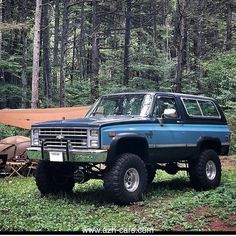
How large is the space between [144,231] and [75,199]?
2.80m

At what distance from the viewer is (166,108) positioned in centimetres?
938

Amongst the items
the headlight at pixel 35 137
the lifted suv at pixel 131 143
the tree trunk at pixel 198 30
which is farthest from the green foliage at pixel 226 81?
the headlight at pixel 35 137

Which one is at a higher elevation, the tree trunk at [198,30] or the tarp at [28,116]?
the tree trunk at [198,30]

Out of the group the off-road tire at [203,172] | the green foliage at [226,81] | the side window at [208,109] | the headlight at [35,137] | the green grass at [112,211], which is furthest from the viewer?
the green foliage at [226,81]

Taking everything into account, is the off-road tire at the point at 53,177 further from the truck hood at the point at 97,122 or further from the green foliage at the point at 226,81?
the green foliage at the point at 226,81

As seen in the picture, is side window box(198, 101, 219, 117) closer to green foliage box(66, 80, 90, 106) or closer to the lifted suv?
the lifted suv

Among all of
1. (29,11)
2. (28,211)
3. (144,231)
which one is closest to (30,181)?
(28,211)

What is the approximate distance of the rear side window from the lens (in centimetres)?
999

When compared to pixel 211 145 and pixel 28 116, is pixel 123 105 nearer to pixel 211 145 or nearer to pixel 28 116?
pixel 211 145

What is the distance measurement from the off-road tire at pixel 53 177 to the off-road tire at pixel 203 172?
269 centimetres

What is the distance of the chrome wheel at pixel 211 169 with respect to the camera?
10039 mm

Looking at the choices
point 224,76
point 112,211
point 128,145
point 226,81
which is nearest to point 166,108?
point 128,145

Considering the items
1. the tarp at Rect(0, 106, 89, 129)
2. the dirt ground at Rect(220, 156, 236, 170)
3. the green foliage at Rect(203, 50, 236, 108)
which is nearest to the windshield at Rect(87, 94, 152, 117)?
the tarp at Rect(0, 106, 89, 129)

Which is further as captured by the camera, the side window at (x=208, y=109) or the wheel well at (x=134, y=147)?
the side window at (x=208, y=109)
